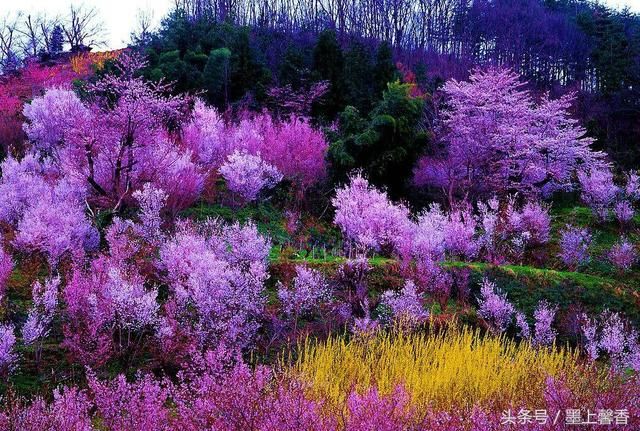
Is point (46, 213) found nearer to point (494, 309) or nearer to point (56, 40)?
point (494, 309)

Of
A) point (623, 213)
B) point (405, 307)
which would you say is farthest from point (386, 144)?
point (405, 307)

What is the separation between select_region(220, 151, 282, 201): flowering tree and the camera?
41.8 ft

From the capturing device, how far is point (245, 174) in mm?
12812

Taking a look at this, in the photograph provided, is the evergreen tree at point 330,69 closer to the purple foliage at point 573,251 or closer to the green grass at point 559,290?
the purple foliage at point 573,251

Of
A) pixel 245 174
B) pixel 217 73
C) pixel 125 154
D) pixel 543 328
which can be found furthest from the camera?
pixel 217 73

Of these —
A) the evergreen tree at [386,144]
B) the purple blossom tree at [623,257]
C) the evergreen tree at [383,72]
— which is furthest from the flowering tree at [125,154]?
the evergreen tree at [383,72]

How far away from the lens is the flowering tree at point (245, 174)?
12.8 metres

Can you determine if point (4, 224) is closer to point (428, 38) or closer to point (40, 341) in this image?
point (40, 341)

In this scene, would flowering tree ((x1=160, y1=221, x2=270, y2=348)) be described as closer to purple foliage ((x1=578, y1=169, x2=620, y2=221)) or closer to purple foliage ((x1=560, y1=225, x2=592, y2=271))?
purple foliage ((x1=560, y1=225, x2=592, y2=271))

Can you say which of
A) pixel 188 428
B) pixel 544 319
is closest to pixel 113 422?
pixel 188 428

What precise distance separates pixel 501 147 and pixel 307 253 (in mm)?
7343

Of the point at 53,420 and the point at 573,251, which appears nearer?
the point at 53,420

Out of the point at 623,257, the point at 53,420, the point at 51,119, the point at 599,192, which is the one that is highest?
the point at 51,119

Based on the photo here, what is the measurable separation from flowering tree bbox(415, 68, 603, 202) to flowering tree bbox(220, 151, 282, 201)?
208 inches
